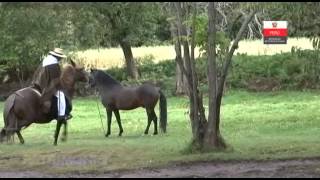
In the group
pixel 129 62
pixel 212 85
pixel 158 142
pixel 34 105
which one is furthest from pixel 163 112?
pixel 129 62

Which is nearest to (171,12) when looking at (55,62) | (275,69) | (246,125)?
(55,62)

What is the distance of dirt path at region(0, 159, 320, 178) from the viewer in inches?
450

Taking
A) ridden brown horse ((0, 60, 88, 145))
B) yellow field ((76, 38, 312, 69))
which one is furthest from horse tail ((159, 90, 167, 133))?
yellow field ((76, 38, 312, 69))

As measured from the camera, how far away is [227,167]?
12352 mm

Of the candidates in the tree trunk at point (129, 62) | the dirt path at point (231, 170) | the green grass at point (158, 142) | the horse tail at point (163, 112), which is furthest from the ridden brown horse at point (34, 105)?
the tree trunk at point (129, 62)

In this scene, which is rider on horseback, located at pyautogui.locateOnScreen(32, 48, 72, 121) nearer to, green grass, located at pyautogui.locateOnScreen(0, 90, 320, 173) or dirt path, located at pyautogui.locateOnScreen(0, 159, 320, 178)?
green grass, located at pyautogui.locateOnScreen(0, 90, 320, 173)

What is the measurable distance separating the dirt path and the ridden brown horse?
5.14 meters

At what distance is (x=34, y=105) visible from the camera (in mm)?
18062

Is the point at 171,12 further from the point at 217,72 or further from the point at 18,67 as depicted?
the point at 18,67

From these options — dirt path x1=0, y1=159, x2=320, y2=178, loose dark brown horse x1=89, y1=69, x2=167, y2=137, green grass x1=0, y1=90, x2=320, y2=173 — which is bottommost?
green grass x1=0, y1=90, x2=320, y2=173

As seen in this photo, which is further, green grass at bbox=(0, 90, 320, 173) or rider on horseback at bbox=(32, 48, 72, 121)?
rider on horseback at bbox=(32, 48, 72, 121)

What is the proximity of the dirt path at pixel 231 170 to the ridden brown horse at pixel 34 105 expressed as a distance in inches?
203

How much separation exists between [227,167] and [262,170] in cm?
78

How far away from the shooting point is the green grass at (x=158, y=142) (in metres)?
13.6
